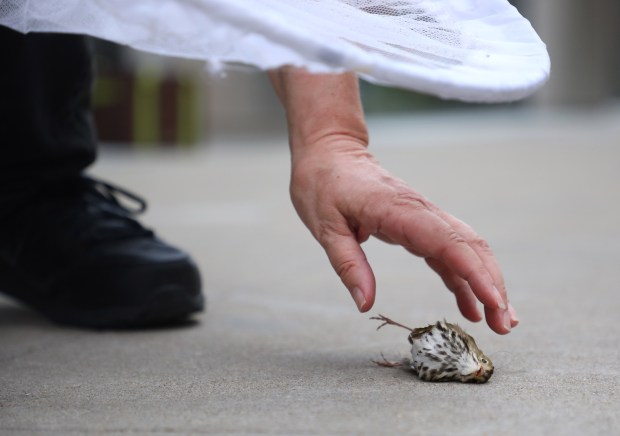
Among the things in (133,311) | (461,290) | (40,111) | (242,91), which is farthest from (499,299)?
(242,91)

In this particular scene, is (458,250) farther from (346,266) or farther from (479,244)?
(346,266)

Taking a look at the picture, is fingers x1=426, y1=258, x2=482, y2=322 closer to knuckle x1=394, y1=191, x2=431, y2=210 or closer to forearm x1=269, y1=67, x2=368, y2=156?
knuckle x1=394, y1=191, x2=431, y2=210

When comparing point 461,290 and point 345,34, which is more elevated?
point 345,34

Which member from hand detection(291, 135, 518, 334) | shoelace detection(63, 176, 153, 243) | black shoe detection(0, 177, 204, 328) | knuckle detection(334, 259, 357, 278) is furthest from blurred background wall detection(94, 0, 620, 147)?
knuckle detection(334, 259, 357, 278)

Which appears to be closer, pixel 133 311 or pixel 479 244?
pixel 479 244

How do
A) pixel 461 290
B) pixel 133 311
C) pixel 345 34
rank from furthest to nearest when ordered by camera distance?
pixel 133 311
pixel 461 290
pixel 345 34

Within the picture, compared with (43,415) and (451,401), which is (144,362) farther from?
(451,401)
